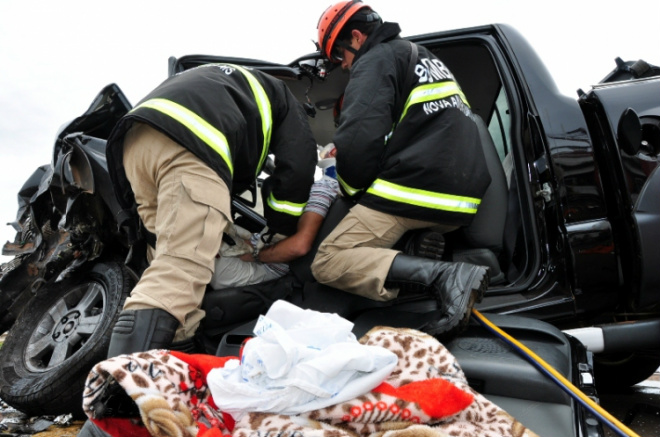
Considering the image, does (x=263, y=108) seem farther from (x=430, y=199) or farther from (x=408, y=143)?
(x=430, y=199)

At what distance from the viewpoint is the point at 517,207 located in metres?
2.28

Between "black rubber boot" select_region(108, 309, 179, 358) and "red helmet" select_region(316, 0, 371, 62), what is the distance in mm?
1582

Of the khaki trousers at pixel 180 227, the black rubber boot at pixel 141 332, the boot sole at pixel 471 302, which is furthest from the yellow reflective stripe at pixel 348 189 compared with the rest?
the black rubber boot at pixel 141 332

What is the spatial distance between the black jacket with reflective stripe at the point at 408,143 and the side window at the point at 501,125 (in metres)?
0.56

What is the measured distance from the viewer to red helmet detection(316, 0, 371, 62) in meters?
2.58

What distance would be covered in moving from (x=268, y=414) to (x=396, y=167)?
1.20 metres

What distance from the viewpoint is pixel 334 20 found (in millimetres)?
2592

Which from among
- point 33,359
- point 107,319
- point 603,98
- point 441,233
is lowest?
point 33,359

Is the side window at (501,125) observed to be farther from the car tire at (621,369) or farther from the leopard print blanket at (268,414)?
the leopard print blanket at (268,414)

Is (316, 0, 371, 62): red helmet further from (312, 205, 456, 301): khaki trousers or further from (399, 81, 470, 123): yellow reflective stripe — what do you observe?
(312, 205, 456, 301): khaki trousers

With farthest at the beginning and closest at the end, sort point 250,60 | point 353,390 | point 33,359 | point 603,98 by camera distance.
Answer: point 250,60 < point 33,359 < point 603,98 < point 353,390

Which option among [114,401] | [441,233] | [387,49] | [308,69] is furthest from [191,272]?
[308,69]

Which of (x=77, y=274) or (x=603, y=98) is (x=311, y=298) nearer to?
Answer: (x=77, y=274)

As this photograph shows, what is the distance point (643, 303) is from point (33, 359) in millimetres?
2679
